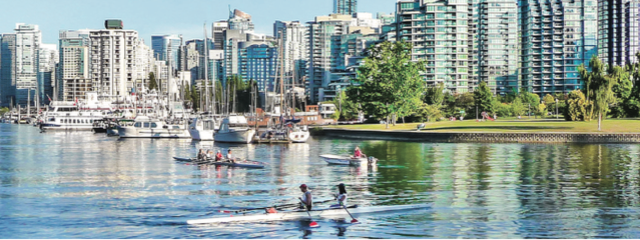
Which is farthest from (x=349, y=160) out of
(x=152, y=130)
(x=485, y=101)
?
(x=485, y=101)

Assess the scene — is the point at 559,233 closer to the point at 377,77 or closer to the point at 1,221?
the point at 1,221

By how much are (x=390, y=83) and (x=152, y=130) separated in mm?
44577

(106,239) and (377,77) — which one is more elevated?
(377,77)

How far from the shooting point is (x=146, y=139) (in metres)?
142

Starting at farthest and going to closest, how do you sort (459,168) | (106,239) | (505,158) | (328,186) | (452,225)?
(505,158)
(459,168)
(328,186)
(452,225)
(106,239)

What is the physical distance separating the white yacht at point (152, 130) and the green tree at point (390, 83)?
3449 cm

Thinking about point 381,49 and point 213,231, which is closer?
point 213,231

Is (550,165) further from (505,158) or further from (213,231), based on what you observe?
(213,231)

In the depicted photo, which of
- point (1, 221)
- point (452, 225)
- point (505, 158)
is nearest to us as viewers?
point (452, 225)

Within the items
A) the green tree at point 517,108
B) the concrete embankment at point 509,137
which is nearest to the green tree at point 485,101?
the green tree at point 517,108

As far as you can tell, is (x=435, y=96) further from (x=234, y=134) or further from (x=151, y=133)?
(x=234, y=134)

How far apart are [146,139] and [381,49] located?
1845 inches

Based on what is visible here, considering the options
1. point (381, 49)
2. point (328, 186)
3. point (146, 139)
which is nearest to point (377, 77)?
point (381, 49)

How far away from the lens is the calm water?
38.1 meters
